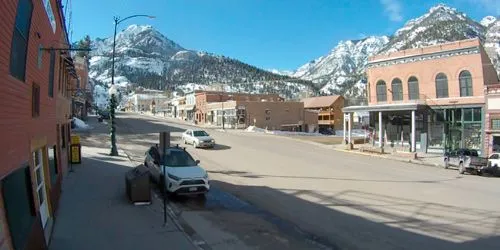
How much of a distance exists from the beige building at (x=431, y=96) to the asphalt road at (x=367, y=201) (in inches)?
478

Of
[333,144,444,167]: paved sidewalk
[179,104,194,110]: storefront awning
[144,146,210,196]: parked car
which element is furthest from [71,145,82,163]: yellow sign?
[179,104,194,110]: storefront awning

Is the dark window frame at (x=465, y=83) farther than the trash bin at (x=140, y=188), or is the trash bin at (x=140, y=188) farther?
the dark window frame at (x=465, y=83)

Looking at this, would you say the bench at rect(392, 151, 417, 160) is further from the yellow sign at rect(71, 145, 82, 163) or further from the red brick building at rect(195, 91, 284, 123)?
the red brick building at rect(195, 91, 284, 123)

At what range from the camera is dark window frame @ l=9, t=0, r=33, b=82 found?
22.4ft

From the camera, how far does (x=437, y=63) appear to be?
39438 millimetres

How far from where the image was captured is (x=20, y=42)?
737 cm

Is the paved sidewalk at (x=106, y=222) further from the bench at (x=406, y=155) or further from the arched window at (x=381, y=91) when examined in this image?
the arched window at (x=381, y=91)

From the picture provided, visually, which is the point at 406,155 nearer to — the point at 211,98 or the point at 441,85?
the point at 441,85

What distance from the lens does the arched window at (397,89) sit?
42625mm

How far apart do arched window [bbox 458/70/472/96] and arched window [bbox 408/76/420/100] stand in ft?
13.5

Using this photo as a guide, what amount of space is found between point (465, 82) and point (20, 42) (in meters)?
36.7

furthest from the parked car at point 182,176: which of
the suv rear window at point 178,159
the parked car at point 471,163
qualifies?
the parked car at point 471,163

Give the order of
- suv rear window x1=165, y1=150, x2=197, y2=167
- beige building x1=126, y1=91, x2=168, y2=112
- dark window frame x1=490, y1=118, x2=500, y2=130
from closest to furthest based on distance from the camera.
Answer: suv rear window x1=165, y1=150, x2=197, y2=167 < dark window frame x1=490, y1=118, x2=500, y2=130 < beige building x1=126, y1=91, x2=168, y2=112

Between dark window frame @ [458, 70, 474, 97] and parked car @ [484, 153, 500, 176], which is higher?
dark window frame @ [458, 70, 474, 97]
